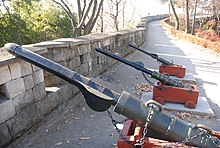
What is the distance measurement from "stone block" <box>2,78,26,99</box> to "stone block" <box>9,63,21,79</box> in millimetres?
56

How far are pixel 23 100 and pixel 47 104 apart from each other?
1.69 feet

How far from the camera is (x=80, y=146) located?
A: 298 cm

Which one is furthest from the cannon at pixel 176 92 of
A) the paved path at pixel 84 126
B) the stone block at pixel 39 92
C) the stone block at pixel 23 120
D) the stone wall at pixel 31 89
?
the stone block at pixel 23 120

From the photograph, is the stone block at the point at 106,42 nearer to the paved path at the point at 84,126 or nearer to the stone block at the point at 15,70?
the paved path at the point at 84,126

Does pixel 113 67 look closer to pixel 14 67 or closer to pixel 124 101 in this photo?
pixel 14 67

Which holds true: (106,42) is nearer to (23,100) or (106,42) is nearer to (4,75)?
(23,100)

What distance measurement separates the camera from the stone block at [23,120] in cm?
268

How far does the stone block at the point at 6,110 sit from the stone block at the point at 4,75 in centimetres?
23

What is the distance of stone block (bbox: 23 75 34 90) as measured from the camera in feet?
9.60

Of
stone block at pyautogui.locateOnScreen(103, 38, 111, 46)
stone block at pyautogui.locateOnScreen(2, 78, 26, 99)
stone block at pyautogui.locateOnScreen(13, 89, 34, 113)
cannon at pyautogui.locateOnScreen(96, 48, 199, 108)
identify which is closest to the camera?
stone block at pyautogui.locateOnScreen(2, 78, 26, 99)

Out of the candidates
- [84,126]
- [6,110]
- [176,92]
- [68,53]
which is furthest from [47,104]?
[176,92]

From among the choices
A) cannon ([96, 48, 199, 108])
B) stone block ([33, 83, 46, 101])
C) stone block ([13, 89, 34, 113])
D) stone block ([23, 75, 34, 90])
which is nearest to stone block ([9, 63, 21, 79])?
stone block ([23, 75, 34, 90])

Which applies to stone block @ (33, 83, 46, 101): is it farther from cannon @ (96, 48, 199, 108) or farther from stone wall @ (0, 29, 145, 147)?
cannon @ (96, 48, 199, 108)

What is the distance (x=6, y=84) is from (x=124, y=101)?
58.2 inches
